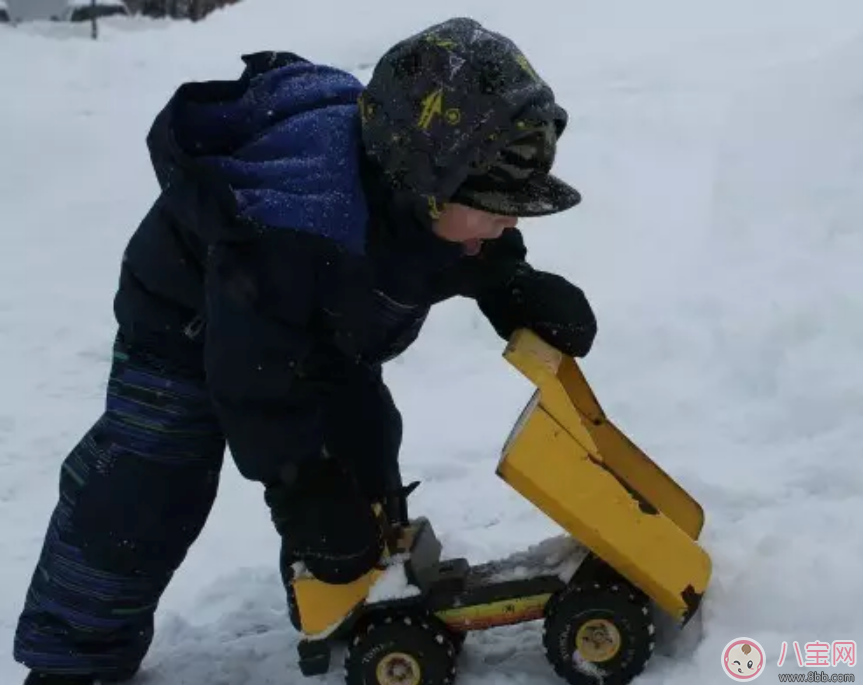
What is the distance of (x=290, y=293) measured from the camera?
202 cm

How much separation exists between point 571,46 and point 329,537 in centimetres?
807

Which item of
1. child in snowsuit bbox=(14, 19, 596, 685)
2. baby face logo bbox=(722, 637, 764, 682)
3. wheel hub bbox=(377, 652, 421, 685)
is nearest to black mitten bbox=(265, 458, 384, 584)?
child in snowsuit bbox=(14, 19, 596, 685)

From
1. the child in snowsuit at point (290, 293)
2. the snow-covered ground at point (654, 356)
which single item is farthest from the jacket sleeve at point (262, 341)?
the snow-covered ground at point (654, 356)

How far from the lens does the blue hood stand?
2045 mm

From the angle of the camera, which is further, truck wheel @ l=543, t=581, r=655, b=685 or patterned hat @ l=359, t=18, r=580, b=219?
truck wheel @ l=543, t=581, r=655, b=685

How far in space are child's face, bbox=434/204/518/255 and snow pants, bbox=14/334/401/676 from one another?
2.06 feet

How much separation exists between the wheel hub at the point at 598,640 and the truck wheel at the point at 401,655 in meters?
0.26

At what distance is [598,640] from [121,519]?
0.97 meters

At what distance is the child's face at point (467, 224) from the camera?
81.2 inches

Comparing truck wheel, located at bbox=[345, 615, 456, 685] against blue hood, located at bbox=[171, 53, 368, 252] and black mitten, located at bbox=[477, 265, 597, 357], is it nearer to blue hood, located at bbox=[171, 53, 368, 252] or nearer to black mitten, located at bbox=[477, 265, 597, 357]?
black mitten, located at bbox=[477, 265, 597, 357]

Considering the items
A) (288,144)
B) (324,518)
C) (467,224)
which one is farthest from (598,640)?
(288,144)

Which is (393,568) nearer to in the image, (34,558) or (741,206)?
(34,558)

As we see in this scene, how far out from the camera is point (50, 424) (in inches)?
166

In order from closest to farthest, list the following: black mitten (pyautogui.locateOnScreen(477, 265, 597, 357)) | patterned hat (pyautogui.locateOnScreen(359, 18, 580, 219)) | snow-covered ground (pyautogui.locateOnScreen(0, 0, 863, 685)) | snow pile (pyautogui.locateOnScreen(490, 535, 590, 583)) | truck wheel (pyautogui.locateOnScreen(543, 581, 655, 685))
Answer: patterned hat (pyautogui.locateOnScreen(359, 18, 580, 219)) → truck wheel (pyautogui.locateOnScreen(543, 581, 655, 685)) → snow pile (pyautogui.locateOnScreen(490, 535, 590, 583)) → black mitten (pyautogui.locateOnScreen(477, 265, 597, 357)) → snow-covered ground (pyautogui.locateOnScreen(0, 0, 863, 685))
